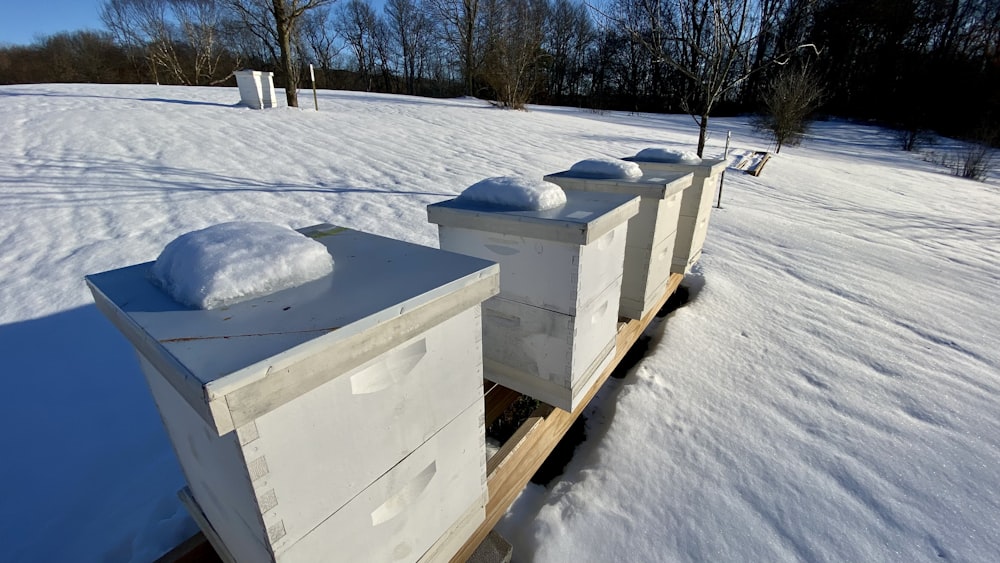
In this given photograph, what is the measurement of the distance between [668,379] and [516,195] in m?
1.70

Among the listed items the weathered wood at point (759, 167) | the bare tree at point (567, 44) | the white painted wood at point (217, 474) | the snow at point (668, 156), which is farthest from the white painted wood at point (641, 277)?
the bare tree at point (567, 44)

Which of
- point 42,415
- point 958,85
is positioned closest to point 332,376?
point 42,415

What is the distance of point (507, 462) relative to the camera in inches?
65.2

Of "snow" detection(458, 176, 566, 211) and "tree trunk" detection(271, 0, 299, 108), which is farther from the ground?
"tree trunk" detection(271, 0, 299, 108)

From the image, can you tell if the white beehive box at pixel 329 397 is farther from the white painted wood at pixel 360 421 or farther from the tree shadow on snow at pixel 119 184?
the tree shadow on snow at pixel 119 184

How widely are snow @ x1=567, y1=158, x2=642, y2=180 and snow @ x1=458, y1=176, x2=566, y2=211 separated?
68cm

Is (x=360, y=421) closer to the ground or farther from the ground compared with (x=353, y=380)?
closer to the ground

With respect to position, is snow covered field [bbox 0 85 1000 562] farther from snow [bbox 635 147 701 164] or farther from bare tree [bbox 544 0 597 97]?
bare tree [bbox 544 0 597 97]

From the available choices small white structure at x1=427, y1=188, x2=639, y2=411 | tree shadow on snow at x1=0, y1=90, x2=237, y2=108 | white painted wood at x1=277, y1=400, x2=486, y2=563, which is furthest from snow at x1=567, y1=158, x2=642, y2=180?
tree shadow on snow at x1=0, y1=90, x2=237, y2=108

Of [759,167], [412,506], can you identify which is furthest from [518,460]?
[759,167]

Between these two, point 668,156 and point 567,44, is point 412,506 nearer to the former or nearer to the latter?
point 668,156

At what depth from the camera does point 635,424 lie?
7.70 ft

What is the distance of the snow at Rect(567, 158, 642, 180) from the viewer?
2352mm

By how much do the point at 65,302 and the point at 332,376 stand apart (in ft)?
10.1
